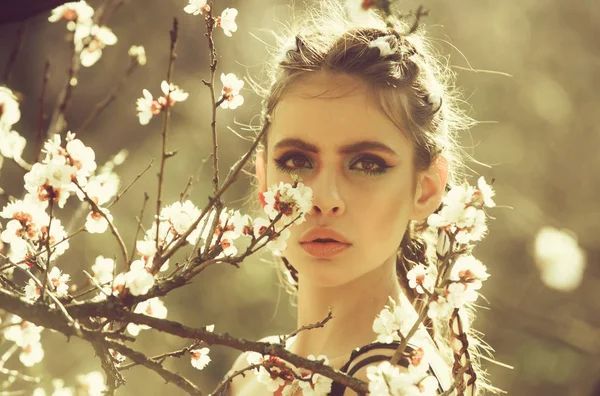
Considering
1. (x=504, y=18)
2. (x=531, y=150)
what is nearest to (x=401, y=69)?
(x=531, y=150)

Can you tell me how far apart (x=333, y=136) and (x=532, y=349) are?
4616mm

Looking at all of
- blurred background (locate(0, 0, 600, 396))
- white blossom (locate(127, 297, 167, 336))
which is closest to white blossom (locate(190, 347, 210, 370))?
white blossom (locate(127, 297, 167, 336))

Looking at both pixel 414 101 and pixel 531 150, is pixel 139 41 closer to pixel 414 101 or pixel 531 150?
pixel 531 150

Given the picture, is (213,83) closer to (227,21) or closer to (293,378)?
(227,21)

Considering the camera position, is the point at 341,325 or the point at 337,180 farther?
the point at 341,325

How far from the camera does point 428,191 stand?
1.90 m

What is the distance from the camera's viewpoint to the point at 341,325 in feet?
6.01

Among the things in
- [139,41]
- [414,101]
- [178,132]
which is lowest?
[414,101]

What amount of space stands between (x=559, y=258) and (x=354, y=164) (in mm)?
3416

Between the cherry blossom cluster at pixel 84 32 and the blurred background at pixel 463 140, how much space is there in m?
3.38

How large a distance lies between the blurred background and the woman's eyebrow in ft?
11.7

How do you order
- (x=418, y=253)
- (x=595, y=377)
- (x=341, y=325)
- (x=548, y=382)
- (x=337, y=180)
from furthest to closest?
(x=548, y=382) < (x=595, y=377) < (x=418, y=253) < (x=341, y=325) < (x=337, y=180)

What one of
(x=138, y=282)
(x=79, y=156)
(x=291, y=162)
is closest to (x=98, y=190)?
(x=79, y=156)

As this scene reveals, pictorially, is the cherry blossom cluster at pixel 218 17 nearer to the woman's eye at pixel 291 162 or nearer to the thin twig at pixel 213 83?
the thin twig at pixel 213 83
